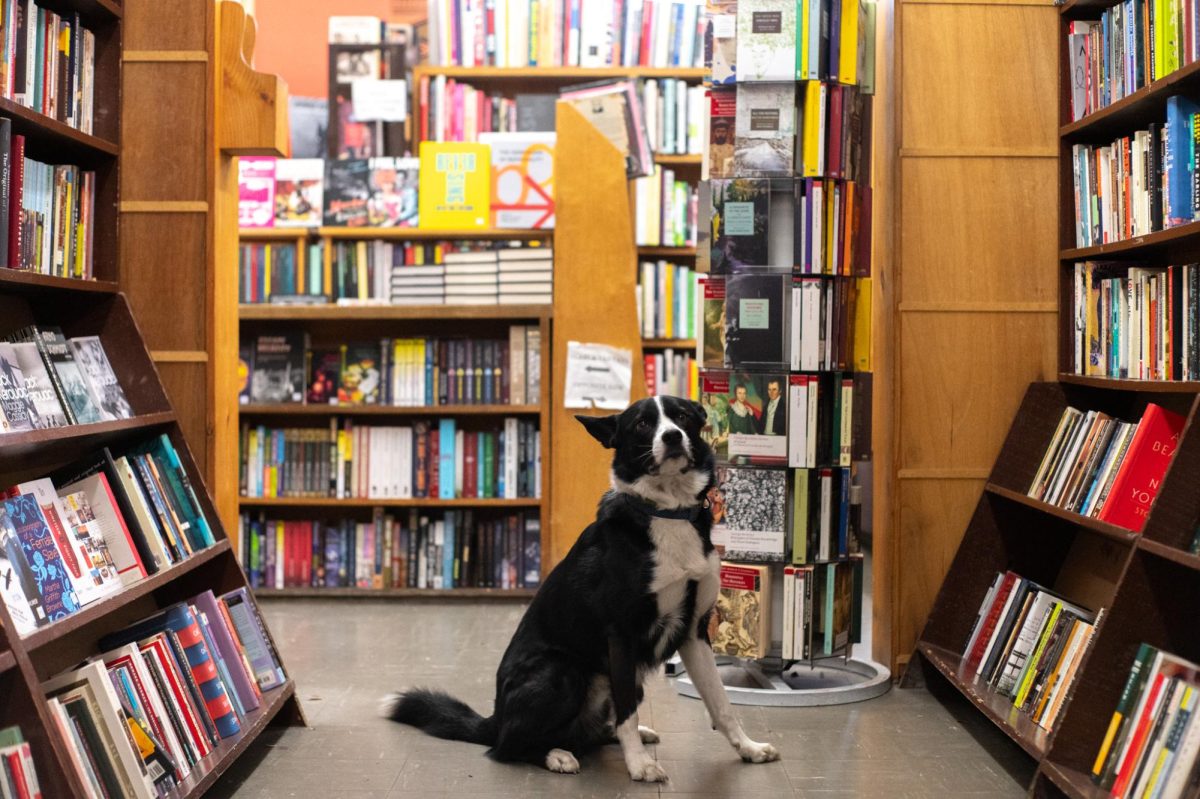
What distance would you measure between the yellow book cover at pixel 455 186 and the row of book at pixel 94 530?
249cm

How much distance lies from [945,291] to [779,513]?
2.76ft

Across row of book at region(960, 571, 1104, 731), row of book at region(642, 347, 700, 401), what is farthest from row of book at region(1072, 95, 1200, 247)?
row of book at region(642, 347, 700, 401)

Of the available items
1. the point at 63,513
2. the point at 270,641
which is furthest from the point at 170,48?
the point at 270,641

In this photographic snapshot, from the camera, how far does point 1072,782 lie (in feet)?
7.67

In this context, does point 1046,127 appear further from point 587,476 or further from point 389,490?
point 389,490

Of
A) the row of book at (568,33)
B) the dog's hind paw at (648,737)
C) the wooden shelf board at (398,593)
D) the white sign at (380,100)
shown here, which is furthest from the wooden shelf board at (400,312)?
the dog's hind paw at (648,737)

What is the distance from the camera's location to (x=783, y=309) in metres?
3.56

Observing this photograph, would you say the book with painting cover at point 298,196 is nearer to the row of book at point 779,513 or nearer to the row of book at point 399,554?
the row of book at point 399,554

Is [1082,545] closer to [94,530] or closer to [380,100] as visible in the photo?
[94,530]

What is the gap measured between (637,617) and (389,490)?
2635mm

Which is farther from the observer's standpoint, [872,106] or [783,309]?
[872,106]

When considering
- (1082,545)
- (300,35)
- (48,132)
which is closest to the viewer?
(48,132)

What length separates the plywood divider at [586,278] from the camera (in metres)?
4.99

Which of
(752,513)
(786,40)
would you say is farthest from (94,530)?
(786,40)
